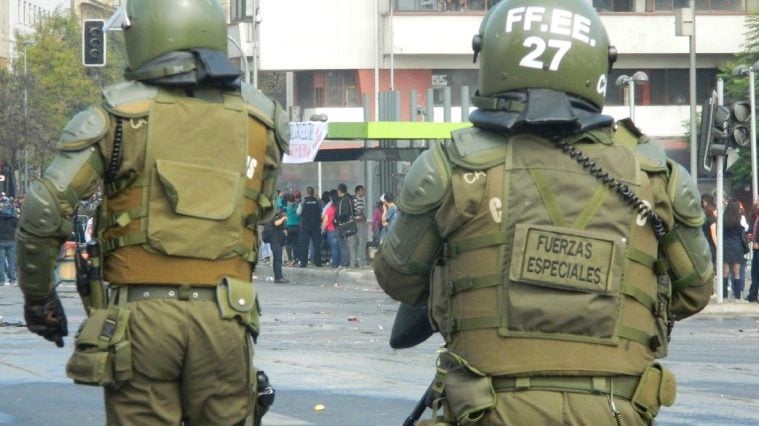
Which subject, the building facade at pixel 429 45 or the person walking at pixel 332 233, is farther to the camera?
the building facade at pixel 429 45

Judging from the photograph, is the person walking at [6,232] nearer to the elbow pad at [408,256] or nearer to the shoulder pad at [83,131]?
the shoulder pad at [83,131]

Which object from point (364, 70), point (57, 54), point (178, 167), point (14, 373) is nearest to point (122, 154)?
point (178, 167)

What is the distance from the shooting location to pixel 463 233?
4188 mm

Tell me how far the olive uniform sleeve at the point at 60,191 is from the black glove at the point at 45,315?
110 millimetres

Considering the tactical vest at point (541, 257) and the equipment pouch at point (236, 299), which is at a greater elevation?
the tactical vest at point (541, 257)

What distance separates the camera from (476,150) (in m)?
4.16

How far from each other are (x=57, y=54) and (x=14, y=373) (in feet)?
214

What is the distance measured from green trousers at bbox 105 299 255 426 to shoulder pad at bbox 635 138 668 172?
4.86 feet

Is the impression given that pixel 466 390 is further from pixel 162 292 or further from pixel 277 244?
pixel 277 244

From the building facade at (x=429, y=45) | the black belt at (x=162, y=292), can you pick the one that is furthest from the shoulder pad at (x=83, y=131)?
the building facade at (x=429, y=45)

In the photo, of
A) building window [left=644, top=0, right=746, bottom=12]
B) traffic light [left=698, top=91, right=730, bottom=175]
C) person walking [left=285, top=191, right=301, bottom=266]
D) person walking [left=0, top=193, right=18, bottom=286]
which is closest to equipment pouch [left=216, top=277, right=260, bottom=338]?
traffic light [left=698, top=91, right=730, bottom=175]

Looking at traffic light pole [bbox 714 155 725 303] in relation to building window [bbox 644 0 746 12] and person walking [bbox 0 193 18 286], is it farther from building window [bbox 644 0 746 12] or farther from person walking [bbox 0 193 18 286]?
building window [bbox 644 0 746 12]

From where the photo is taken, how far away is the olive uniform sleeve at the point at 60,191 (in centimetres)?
503

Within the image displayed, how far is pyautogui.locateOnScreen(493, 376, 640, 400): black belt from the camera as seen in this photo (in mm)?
4094
